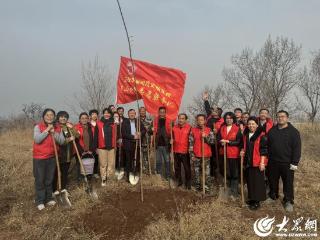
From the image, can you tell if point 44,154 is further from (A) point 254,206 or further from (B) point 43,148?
(A) point 254,206

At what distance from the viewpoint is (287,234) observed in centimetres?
509

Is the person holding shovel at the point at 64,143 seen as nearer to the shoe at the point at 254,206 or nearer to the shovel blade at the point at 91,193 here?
the shovel blade at the point at 91,193

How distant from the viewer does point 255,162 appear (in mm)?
6246

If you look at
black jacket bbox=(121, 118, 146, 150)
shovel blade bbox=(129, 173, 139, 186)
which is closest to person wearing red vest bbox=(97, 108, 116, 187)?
black jacket bbox=(121, 118, 146, 150)

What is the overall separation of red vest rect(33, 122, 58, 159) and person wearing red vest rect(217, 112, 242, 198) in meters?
3.52

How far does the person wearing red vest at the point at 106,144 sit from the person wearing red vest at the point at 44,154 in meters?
1.34

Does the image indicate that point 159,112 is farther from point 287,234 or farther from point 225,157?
point 287,234

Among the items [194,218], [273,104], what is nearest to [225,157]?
[194,218]

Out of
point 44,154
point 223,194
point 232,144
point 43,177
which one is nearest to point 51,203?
point 43,177

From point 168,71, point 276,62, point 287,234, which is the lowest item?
point 287,234

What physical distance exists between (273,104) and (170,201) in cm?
1448

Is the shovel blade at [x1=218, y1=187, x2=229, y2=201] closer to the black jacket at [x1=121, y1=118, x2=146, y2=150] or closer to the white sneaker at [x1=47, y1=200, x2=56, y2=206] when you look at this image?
the black jacket at [x1=121, y1=118, x2=146, y2=150]

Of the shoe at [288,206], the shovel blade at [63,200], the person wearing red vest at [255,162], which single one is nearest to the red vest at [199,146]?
the person wearing red vest at [255,162]

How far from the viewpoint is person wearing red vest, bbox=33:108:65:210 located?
20.5 feet
